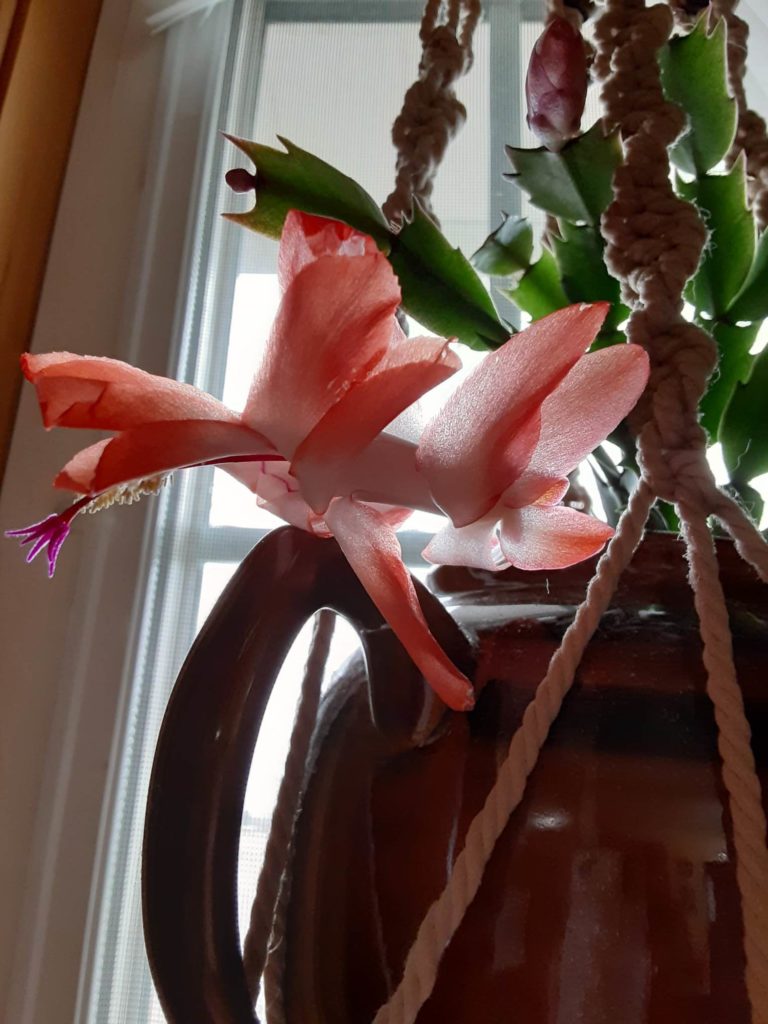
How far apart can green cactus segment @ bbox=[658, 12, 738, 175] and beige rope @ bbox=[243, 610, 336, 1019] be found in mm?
364

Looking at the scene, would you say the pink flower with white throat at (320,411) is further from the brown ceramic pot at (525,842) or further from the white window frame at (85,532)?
the white window frame at (85,532)

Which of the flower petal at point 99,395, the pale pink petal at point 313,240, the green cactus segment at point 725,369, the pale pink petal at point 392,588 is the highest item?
the green cactus segment at point 725,369

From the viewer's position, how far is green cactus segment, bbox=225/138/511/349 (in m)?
0.42

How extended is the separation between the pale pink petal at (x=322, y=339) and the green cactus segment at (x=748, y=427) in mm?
247

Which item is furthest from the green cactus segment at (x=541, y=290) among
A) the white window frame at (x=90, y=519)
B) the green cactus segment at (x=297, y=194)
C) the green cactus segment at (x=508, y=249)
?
the white window frame at (x=90, y=519)

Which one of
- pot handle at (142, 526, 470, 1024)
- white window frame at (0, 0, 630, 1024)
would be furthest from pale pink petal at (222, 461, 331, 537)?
white window frame at (0, 0, 630, 1024)

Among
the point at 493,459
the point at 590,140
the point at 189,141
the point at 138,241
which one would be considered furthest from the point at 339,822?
the point at 189,141

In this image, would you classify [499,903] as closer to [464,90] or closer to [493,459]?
[493,459]

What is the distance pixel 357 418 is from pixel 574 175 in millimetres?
273

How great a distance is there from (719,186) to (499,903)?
0.41m

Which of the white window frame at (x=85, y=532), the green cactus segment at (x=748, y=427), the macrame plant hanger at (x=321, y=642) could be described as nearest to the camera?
the macrame plant hanger at (x=321, y=642)

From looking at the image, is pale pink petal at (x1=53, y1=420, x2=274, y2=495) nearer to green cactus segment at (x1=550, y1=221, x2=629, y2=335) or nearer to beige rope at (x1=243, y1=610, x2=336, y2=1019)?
beige rope at (x1=243, y1=610, x2=336, y2=1019)

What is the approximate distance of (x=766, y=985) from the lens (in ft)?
0.64

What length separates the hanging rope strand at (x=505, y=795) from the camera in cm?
22
